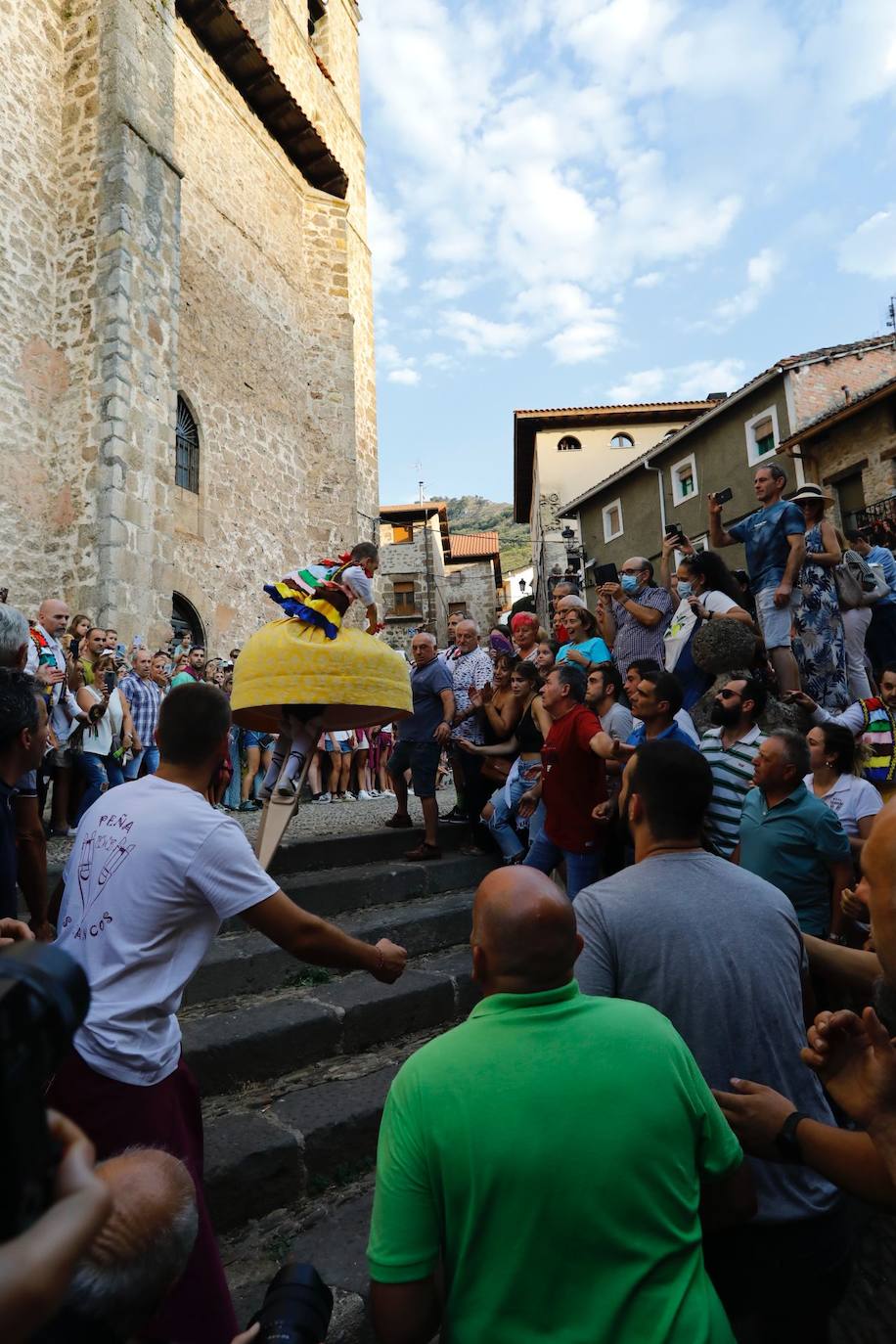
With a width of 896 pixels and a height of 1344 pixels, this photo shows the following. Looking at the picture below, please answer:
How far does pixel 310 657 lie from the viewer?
4.39 meters

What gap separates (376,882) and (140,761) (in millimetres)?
3300

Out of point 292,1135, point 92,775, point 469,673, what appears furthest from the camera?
point 469,673

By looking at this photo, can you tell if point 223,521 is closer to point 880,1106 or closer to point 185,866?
point 185,866

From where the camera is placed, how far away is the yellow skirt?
4.36 m

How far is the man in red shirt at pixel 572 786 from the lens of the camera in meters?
4.63

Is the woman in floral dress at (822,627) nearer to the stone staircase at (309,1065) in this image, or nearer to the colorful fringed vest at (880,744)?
the colorful fringed vest at (880,744)

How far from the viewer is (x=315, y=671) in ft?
Answer: 14.4

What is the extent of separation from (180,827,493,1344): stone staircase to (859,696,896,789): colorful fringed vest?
2783 mm

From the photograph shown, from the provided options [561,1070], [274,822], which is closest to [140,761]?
[274,822]

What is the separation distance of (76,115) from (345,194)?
8720 mm

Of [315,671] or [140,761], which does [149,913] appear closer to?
[315,671]

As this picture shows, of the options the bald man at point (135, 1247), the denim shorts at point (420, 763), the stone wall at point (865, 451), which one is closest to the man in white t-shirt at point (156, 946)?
the bald man at point (135, 1247)

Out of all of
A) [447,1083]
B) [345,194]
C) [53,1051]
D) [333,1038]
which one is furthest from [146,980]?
[345,194]

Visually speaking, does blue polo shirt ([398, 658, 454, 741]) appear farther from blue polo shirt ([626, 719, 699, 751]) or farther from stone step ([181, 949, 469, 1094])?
stone step ([181, 949, 469, 1094])
